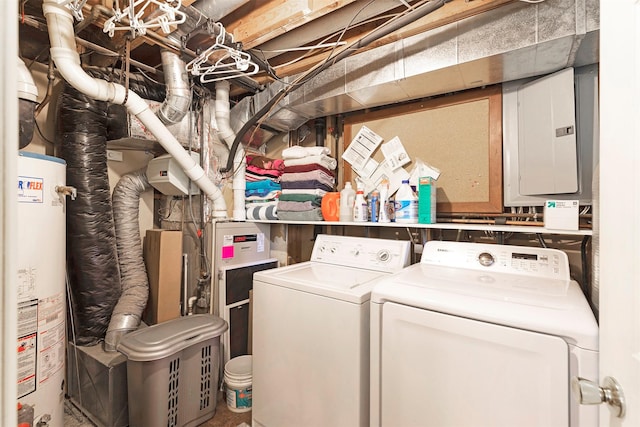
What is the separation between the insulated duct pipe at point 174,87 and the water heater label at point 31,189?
0.86 meters

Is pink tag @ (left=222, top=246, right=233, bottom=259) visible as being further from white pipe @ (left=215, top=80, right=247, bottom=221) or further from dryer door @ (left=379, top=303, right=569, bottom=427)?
dryer door @ (left=379, top=303, right=569, bottom=427)

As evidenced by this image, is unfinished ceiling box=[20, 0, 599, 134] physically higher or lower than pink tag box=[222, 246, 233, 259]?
higher

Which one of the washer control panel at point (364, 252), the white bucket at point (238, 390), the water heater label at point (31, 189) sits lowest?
the white bucket at point (238, 390)

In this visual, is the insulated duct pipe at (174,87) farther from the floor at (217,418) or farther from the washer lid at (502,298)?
the floor at (217,418)

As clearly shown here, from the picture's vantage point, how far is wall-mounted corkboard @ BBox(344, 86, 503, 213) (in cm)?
179

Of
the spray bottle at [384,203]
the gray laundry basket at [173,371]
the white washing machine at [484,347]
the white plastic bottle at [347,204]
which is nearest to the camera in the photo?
the white washing machine at [484,347]

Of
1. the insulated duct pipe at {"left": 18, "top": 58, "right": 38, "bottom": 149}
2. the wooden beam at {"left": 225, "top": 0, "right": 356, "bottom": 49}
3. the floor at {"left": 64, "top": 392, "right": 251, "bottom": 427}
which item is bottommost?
the floor at {"left": 64, "top": 392, "right": 251, "bottom": 427}

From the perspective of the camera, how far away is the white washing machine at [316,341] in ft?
4.37

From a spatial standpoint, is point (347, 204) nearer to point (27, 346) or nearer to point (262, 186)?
point (262, 186)

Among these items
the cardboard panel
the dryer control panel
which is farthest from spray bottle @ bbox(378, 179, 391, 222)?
the cardboard panel

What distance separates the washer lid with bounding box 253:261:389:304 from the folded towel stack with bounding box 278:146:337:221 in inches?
16.8

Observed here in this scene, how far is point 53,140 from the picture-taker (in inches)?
86.5

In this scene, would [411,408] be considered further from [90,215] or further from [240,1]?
[90,215]

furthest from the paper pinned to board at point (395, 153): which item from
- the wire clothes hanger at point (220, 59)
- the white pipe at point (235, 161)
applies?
the white pipe at point (235, 161)
